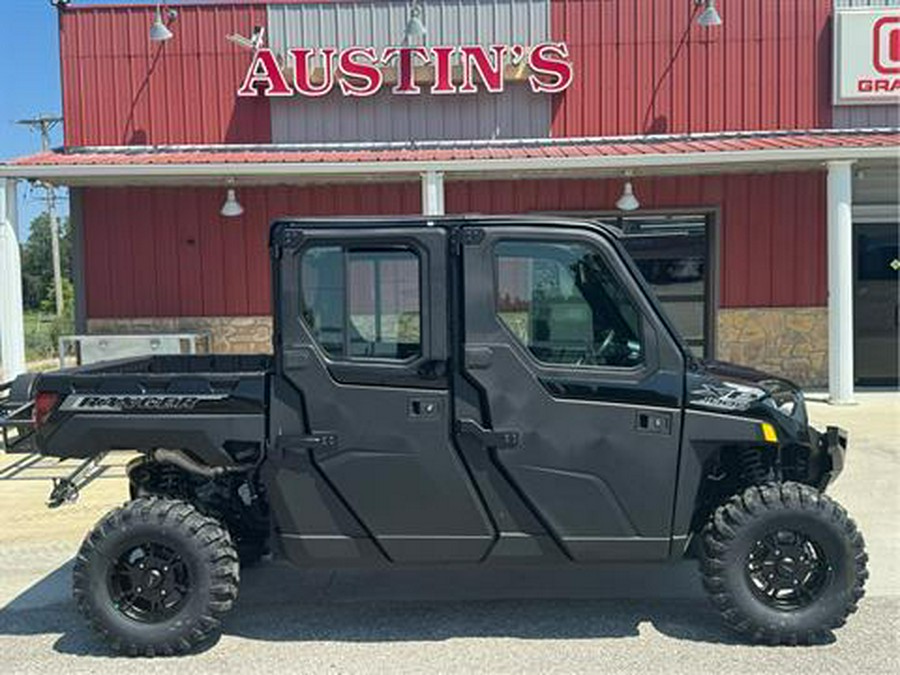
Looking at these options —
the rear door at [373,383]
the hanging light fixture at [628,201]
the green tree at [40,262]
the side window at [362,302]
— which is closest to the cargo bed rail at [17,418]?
the rear door at [373,383]

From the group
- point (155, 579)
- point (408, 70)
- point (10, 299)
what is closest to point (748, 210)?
point (408, 70)

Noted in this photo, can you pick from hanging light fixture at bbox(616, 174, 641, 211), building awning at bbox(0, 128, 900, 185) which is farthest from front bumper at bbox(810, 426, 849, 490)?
hanging light fixture at bbox(616, 174, 641, 211)

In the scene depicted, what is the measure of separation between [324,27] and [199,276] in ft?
13.0

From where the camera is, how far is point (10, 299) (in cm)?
971

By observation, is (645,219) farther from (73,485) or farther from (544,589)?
(73,485)

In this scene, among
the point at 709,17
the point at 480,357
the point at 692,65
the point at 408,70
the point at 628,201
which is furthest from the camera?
the point at 692,65

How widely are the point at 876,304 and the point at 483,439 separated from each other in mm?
10208

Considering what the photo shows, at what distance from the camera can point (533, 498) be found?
3.95m

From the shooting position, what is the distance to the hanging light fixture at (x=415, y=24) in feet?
37.3

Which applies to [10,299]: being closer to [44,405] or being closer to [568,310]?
[44,405]

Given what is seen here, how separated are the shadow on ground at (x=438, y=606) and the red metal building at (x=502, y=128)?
7.50 metres

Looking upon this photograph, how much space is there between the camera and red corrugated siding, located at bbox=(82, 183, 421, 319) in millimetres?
12266

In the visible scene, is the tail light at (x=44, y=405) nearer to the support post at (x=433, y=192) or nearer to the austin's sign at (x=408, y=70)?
the support post at (x=433, y=192)

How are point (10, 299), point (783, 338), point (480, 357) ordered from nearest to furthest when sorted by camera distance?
point (480, 357), point (10, 299), point (783, 338)
